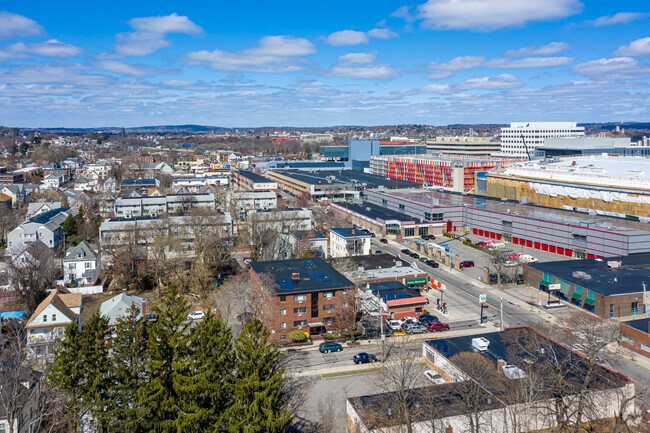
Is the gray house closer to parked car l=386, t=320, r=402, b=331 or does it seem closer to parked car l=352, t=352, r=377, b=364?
parked car l=386, t=320, r=402, b=331

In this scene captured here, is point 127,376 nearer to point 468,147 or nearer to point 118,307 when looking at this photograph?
point 118,307

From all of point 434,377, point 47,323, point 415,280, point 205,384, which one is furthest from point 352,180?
point 205,384

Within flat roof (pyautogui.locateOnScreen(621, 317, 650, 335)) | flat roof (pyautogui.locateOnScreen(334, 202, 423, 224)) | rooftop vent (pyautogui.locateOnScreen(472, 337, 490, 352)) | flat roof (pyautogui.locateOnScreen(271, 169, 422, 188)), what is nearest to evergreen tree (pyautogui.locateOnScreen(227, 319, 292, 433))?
rooftop vent (pyautogui.locateOnScreen(472, 337, 490, 352))

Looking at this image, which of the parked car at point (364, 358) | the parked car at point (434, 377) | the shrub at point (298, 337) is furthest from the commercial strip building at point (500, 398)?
the shrub at point (298, 337)

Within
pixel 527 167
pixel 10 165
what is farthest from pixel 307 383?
pixel 10 165

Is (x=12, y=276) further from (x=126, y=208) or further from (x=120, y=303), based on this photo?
(x=126, y=208)

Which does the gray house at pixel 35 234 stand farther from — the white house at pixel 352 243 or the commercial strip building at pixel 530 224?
the commercial strip building at pixel 530 224
